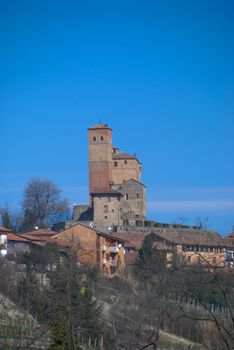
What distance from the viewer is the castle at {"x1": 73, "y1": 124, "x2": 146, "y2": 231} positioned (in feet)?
211

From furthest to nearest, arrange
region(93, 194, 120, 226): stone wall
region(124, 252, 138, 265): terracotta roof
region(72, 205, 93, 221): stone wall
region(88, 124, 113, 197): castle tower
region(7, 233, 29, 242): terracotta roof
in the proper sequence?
1. region(88, 124, 113, 197): castle tower
2. region(72, 205, 93, 221): stone wall
3. region(93, 194, 120, 226): stone wall
4. region(124, 252, 138, 265): terracotta roof
5. region(7, 233, 29, 242): terracotta roof

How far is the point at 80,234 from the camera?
161 feet

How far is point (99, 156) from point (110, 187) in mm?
4077

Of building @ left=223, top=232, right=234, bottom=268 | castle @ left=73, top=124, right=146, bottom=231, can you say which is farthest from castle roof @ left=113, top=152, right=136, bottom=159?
building @ left=223, top=232, right=234, bottom=268

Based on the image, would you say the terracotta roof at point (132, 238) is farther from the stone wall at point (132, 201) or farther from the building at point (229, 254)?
the building at point (229, 254)

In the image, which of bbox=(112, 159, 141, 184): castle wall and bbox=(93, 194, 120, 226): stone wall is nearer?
bbox=(93, 194, 120, 226): stone wall

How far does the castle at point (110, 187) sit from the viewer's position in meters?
64.4

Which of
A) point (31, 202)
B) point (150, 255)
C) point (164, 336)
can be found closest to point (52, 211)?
point (31, 202)

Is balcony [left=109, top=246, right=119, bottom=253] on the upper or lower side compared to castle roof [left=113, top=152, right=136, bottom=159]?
lower

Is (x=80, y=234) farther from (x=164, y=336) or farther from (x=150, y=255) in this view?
(x=164, y=336)

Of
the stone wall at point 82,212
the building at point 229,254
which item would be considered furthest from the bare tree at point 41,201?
the building at point 229,254

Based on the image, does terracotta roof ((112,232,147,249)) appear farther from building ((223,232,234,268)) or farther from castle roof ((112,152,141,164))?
building ((223,232,234,268))

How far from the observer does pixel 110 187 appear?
227ft

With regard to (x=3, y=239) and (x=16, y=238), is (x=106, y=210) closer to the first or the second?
(x=16, y=238)
